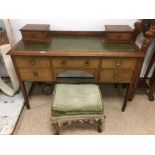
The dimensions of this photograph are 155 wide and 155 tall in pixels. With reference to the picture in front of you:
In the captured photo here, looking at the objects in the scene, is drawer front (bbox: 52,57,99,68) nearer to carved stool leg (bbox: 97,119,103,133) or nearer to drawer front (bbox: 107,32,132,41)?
drawer front (bbox: 107,32,132,41)

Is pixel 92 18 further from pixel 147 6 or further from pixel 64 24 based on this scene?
pixel 147 6

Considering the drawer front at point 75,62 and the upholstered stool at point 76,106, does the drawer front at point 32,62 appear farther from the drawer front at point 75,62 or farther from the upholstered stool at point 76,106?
the upholstered stool at point 76,106

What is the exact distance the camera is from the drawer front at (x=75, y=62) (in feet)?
4.18

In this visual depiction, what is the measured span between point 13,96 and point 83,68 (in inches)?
38.3

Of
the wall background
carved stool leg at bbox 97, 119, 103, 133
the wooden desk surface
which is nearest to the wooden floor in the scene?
carved stool leg at bbox 97, 119, 103, 133

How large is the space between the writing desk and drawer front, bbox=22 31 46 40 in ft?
0.20

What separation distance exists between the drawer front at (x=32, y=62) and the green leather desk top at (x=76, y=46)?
82 mm

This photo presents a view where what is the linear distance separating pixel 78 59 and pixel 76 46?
0.49 ft

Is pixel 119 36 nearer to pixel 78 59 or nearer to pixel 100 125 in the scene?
pixel 78 59

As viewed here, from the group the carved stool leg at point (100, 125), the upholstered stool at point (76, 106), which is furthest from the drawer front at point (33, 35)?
the carved stool leg at point (100, 125)

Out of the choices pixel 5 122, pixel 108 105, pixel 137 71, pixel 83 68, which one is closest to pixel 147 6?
pixel 137 71

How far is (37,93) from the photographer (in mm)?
1880

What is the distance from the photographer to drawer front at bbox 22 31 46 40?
1.40 metres

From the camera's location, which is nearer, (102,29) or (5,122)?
(5,122)
